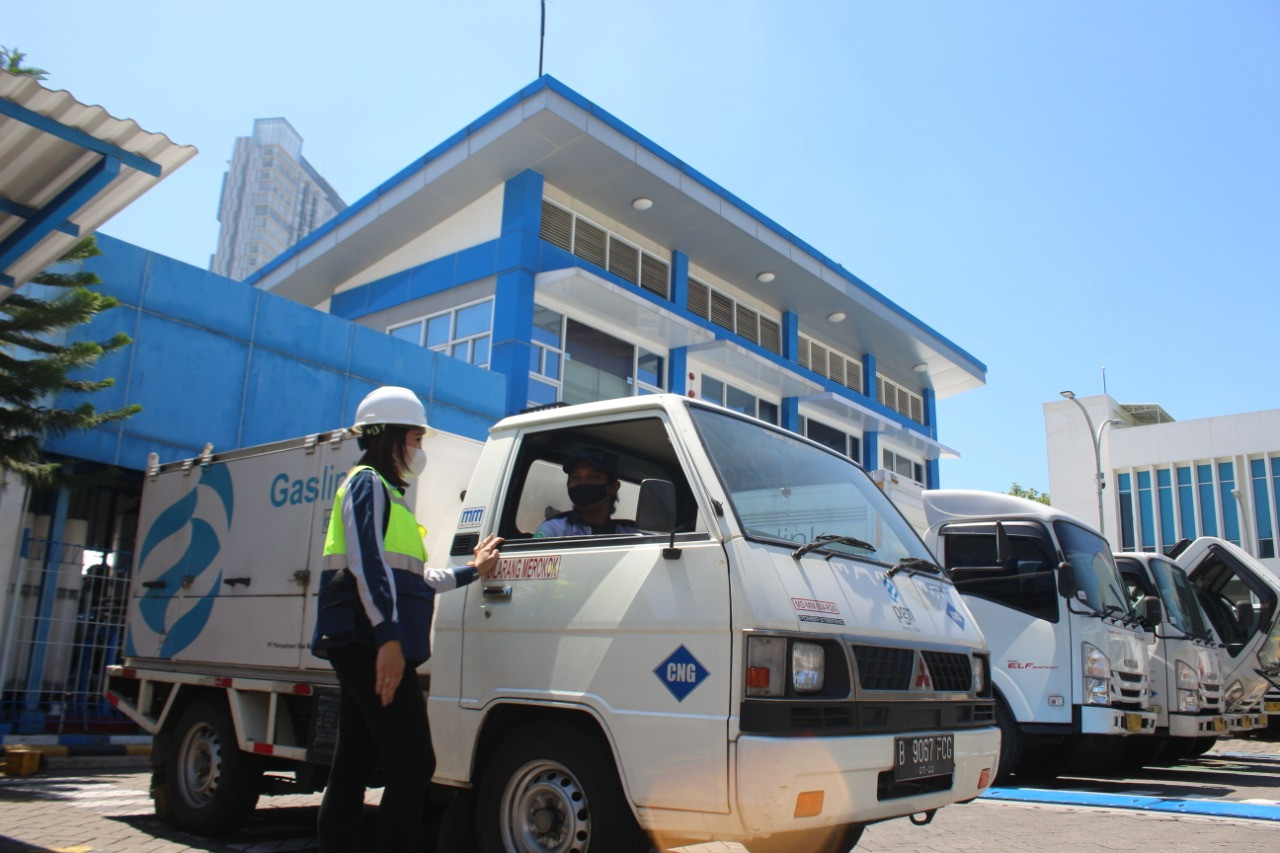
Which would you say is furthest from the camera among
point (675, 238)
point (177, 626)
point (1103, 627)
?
point (675, 238)

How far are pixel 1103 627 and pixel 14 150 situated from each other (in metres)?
8.80

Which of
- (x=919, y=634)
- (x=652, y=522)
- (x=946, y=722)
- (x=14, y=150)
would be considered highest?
(x=14, y=150)

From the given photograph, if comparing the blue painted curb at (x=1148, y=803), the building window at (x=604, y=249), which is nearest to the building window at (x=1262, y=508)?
the building window at (x=604, y=249)

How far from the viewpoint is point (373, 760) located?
3.84 m

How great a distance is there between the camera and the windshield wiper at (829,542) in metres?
4.08

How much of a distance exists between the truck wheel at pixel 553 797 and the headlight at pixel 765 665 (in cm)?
68

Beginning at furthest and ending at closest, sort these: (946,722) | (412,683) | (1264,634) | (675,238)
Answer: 1. (675,238)
2. (1264,634)
3. (946,722)
4. (412,683)

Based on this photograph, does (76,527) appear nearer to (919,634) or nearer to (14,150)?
(14,150)

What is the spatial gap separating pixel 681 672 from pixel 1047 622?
Result: 595 cm

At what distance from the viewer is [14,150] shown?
5.89m

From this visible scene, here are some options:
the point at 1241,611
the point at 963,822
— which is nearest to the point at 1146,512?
the point at 1241,611

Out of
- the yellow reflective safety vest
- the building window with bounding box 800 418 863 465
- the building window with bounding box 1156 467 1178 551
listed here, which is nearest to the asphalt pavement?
the yellow reflective safety vest

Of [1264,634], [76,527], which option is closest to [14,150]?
[76,527]

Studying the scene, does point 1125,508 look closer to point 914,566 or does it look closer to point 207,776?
point 914,566
